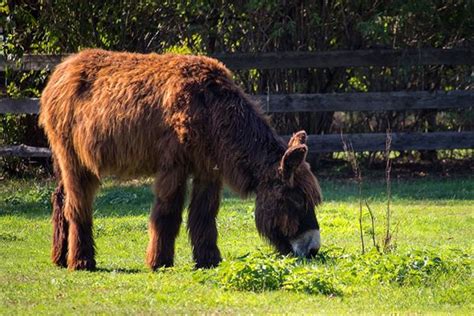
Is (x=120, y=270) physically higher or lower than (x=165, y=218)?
lower

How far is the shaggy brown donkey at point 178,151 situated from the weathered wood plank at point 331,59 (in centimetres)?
721

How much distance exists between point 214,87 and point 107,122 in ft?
3.77

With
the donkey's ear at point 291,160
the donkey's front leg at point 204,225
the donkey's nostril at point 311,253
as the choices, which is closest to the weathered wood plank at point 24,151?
the donkey's front leg at point 204,225

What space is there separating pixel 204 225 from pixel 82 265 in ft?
4.42

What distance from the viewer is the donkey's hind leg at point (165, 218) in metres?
10.4

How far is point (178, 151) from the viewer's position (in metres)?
10.3

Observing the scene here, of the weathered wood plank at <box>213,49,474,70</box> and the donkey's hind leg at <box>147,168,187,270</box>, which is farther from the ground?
the weathered wood plank at <box>213,49,474,70</box>

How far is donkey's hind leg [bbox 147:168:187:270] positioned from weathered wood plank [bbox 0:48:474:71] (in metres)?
7.98

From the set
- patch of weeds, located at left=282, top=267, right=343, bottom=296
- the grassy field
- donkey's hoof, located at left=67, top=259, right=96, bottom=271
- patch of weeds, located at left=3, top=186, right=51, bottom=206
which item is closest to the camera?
the grassy field

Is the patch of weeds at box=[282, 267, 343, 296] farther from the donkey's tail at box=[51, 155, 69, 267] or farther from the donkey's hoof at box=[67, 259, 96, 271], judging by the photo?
the donkey's tail at box=[51, 155, 69, 267]

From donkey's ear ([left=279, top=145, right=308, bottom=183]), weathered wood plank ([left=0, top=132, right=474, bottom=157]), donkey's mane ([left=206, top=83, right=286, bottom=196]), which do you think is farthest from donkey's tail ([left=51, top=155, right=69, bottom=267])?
weathered wood plank ([left=0, top=132, right=474, bottom=157])

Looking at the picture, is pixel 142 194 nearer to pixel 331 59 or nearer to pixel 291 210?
pixel 331 59

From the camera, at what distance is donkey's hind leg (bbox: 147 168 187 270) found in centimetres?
1038

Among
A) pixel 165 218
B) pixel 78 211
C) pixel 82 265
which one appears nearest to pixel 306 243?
pixel 165 218
